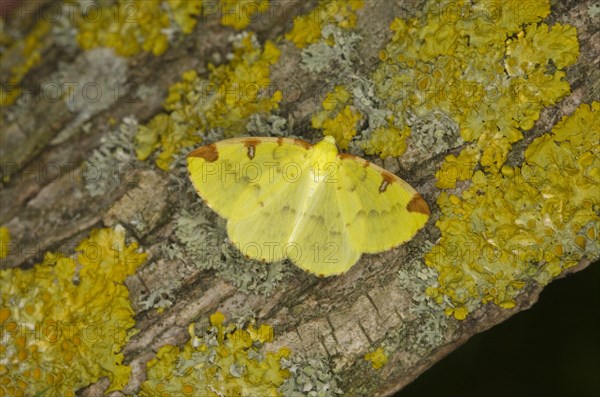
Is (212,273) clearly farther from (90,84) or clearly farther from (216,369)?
(90,84)

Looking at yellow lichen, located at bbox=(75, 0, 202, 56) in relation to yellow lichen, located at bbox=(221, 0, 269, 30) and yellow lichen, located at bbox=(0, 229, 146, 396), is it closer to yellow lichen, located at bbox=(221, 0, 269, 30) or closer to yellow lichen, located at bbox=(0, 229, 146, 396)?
yellow lichen, located at bbox=(221, 0, 269, 30)

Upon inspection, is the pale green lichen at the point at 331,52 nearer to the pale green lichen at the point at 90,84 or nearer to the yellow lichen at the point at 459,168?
the yellow lichen at the point at 459,168

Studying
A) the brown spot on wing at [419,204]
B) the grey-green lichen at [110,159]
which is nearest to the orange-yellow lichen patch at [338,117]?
the brown spot on wing at [419,204]

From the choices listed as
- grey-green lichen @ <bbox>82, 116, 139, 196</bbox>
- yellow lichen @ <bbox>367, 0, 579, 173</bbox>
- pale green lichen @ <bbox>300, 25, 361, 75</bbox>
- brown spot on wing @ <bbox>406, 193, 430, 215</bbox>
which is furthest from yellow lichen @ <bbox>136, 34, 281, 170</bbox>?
brown spot on wing @ <bbox>406, 193, 430, 215</bbox>

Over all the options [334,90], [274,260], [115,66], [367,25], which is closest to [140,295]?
[274,260]

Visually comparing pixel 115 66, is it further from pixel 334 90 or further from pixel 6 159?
pixel 334 90
